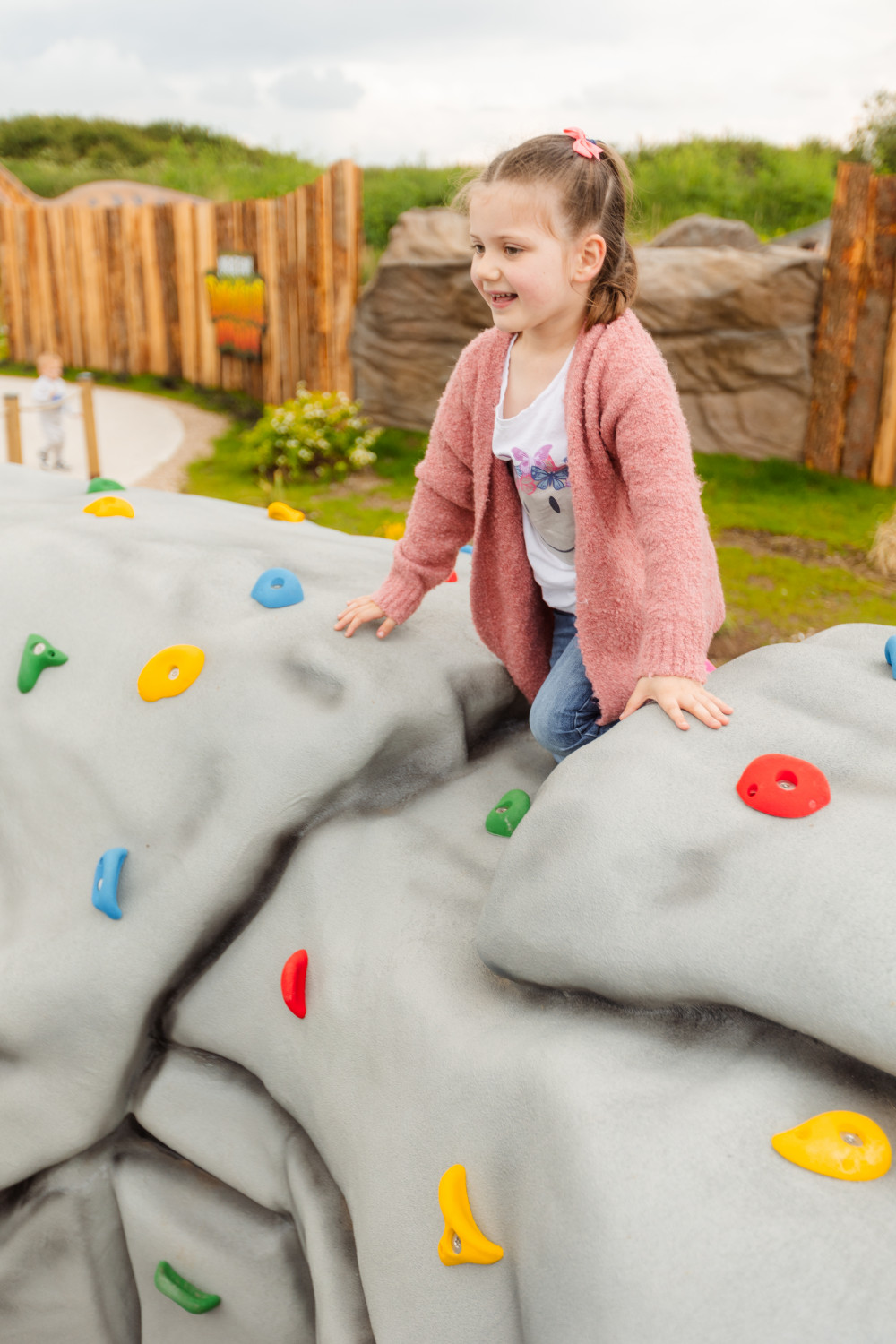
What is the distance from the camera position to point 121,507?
2361mm

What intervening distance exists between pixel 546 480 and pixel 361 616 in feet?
1.37

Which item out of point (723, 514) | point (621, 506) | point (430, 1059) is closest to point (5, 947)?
point (430, 1059)

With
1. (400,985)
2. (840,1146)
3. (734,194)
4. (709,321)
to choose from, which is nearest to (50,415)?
(709,321)

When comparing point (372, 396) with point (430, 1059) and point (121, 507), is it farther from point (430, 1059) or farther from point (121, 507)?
point (430, 1059)

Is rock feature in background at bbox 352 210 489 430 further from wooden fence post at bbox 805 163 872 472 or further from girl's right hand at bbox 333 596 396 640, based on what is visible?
girl's right hand at bbox 333 596 396 640

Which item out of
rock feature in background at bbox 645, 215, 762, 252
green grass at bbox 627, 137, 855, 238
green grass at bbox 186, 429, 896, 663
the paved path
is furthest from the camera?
green grass at bbox 627, 137, 855, 238

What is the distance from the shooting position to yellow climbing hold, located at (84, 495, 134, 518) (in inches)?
91.8

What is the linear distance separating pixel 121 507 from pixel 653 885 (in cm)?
164

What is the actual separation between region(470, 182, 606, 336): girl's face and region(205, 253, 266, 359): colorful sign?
306 inches

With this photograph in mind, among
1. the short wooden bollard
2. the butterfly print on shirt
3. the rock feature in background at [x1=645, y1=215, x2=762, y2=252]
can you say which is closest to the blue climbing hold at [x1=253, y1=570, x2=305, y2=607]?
the butterfly print on shirt

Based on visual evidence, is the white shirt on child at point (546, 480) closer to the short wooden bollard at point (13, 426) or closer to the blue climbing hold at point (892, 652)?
the blue climbing hold at point (892, 652)

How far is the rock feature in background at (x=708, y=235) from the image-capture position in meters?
8.26

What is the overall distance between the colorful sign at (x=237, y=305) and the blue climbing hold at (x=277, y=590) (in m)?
7.48

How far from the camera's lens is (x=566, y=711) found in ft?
5.66
